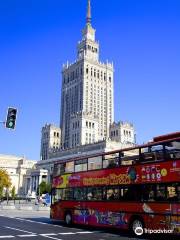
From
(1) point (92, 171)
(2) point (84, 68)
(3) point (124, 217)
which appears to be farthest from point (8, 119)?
(2) point (84, 68)

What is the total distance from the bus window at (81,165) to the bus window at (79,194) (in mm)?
1365

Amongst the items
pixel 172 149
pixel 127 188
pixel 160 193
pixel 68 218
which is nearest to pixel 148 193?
pixel 160 193

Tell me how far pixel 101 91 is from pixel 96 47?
88.6 ft

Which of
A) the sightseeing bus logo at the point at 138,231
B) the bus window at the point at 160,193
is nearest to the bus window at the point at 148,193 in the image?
the bus window at the point at 160,193

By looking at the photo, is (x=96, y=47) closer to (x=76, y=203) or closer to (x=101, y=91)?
(x=101, y=91)

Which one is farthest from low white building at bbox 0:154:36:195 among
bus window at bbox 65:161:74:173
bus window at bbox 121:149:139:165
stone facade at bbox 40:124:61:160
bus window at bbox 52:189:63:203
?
bus window at bbox 121:149:139:165

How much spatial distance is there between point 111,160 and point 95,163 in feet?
5.41

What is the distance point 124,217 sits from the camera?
1952cm

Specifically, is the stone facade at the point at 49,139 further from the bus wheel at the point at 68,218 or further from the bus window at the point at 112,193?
the bus window at the point at 112,193

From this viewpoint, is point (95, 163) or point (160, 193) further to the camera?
point (95, 163)

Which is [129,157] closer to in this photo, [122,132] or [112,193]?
[112,193]

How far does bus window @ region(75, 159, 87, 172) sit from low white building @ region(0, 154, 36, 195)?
479ft

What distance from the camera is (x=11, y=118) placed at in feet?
70.1

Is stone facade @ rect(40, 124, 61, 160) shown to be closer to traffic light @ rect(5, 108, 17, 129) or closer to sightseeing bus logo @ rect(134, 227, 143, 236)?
traffic light @ rect(5, 108, 17, 129)
